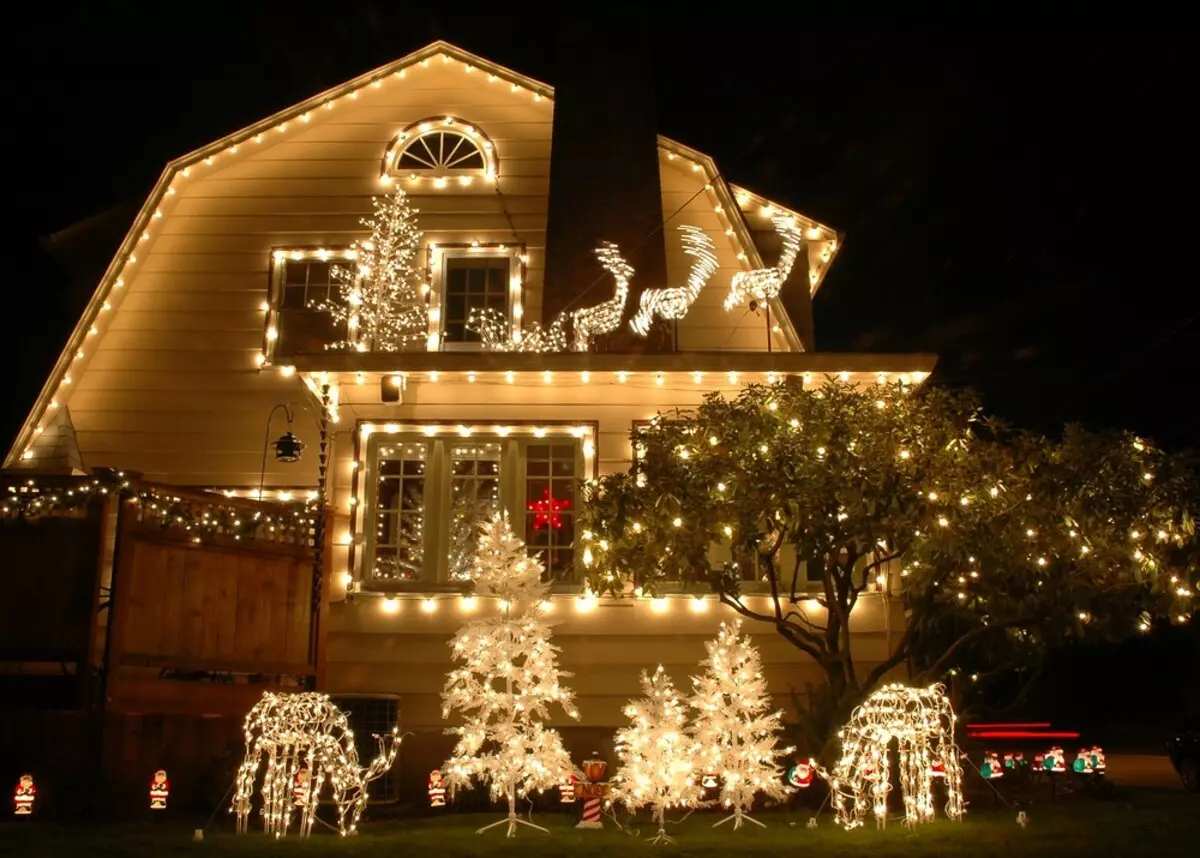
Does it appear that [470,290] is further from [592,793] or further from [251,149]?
[592,793]

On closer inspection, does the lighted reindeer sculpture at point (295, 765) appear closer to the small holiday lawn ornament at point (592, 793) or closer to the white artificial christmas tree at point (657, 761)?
the small holiday lawn ornament at point (592, 793)

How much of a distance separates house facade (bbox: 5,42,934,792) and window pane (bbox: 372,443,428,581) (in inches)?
1.4

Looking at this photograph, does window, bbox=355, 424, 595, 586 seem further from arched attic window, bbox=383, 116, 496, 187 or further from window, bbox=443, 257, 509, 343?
arched attic window, bbox=383, 116, 496, 187

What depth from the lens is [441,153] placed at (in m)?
15.5

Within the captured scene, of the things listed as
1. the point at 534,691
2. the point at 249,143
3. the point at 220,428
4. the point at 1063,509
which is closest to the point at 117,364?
the point at 220,428

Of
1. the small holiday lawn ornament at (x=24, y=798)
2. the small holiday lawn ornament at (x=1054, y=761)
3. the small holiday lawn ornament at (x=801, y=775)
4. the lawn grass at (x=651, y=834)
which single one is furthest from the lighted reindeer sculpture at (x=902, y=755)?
the small holiday lawn ornament at (x=24, y=798)

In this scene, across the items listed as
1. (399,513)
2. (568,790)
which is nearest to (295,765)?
(568,790)

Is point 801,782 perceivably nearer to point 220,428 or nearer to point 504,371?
point 504,371

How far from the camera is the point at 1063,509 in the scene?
1024cm

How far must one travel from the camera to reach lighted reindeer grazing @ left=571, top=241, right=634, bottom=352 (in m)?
13.5

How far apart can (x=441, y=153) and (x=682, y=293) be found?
4.31m

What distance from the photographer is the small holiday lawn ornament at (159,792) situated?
1001 centimetres

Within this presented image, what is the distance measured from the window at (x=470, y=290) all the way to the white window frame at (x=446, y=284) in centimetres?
6

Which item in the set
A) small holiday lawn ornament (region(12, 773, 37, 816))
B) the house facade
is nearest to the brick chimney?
the house facade
